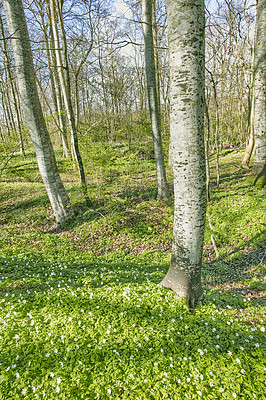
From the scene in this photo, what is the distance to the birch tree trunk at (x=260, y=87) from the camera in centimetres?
777

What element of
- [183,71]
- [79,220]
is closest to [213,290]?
[183,71]

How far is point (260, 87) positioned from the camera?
8016 millimetres

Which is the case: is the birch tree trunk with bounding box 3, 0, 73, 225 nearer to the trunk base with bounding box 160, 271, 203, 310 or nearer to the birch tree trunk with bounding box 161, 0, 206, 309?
the birch tree trunk with bounding box 161, 0, 206, 309

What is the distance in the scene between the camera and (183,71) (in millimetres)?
2855

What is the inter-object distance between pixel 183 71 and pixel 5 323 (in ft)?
13.8

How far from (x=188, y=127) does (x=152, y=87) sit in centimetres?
601

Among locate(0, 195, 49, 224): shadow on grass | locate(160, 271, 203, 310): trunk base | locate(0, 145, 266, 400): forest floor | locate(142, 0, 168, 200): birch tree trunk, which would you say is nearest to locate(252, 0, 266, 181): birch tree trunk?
locate(0, 145, 266, 400): forest floor

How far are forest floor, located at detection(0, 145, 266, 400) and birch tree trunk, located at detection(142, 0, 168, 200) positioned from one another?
265 cm

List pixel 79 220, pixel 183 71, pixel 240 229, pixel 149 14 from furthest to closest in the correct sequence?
pixel 79 220
pixel 149 14
pixel 240 229
pixel 183 71

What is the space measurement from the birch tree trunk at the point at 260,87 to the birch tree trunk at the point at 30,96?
7727 millimetres

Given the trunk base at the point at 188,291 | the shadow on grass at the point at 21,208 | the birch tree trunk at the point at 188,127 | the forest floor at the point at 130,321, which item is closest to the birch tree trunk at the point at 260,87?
the forest floor at the point at 130,321

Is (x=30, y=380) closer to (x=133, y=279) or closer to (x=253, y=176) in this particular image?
(x=133, y=279)

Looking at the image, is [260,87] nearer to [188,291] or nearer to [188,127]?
[188,127]

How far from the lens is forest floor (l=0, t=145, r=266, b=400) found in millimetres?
2303
